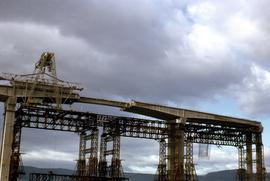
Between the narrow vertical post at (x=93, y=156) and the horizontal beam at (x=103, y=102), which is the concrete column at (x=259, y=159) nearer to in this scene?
the horizontal beam at (x=103, y=102)

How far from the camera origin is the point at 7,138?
60.2 metres

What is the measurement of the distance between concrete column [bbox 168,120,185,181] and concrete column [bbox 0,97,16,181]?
2510 centimetres

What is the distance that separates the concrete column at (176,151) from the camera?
7106cm

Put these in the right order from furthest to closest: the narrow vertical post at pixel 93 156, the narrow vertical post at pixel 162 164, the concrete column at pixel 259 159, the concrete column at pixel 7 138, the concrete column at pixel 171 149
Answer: the concrete column at pixel 259 159 < the narrow vertical post at pixel 162 164 < the concrete column at pixel 171 149 < the narrow vertical post at pixel 93 156 < the concrete column at pixel 7 138

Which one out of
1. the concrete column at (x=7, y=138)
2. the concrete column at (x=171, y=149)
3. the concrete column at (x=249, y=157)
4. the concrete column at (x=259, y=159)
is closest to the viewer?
the concrete column at (x=7, y=138)

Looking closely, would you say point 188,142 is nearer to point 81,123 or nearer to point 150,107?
point 150,107

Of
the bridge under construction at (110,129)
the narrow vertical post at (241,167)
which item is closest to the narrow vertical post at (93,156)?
the bridge under construction at (110,129)

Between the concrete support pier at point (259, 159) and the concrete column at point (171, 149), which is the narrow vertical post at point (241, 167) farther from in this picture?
the concrete column at point (171, 149)

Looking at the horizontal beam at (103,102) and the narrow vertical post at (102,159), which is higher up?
the horizontal beam at (103,102)

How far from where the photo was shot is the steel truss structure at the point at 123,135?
65.3 m

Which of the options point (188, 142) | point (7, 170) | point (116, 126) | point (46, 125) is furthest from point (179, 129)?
point (7, 170)

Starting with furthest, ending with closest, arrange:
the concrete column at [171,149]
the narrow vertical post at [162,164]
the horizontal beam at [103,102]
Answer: the narrow vertical post at [162,164], the concrete column at [171,149], the horizontal beam at [103,102]

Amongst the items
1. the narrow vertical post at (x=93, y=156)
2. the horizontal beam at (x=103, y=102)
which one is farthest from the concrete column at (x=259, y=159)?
the narrow vertical post at (x=93, y=156)

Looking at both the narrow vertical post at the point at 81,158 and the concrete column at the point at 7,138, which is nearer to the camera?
the concrete column at the point at 7,138
